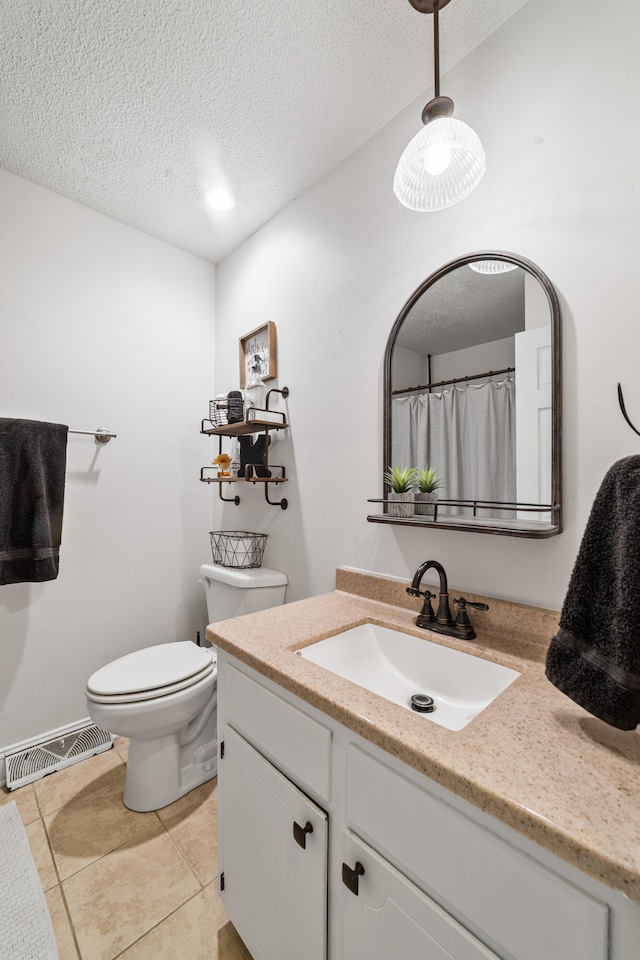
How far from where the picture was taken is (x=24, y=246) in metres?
1.63

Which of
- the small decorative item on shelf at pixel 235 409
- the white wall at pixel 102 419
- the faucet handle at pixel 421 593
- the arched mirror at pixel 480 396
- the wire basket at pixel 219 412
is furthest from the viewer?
the wire basket at pixel 219 412

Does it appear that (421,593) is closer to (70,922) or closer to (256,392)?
(256,392)

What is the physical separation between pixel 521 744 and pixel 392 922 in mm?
359

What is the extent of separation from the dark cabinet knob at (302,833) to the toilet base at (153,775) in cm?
87

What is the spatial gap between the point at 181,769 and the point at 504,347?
185cm

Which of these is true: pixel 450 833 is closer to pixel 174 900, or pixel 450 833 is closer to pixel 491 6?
pixel 174 900

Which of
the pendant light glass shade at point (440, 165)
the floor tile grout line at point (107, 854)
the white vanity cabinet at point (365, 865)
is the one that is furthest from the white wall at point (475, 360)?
the floor tile grout line at point (107, 854)

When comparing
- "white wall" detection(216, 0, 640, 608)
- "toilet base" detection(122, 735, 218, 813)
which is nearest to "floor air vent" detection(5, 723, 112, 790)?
"toilet base" detection(122, 735, 218, 813)

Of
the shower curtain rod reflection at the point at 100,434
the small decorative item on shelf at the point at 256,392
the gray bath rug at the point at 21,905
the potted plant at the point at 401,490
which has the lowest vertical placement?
the gray bath rug at the point at 21,905

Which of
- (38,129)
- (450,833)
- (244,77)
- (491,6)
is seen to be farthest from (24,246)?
(450,833)

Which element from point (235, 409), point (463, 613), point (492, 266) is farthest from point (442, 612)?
point (235, 409)

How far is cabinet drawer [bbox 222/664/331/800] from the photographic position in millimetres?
740

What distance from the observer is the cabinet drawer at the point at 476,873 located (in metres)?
0.45

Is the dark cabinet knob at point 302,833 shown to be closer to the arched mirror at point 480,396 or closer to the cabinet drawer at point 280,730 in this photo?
the cabinet drawer at point 280,730
